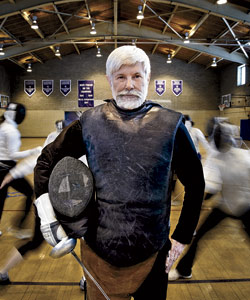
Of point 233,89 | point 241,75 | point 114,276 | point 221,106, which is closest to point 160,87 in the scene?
point 221,106

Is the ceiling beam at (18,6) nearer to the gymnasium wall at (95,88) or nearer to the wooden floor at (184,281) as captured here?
the gymnasium wall at (95,88)

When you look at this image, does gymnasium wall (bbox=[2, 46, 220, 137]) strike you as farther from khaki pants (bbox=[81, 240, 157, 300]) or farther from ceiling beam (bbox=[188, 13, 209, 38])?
khaki pants (bbox=[81, 240, 157, 300])

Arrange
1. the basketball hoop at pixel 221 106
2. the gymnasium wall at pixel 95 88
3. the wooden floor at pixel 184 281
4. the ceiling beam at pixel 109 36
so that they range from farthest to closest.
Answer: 1. the gymnasium wall at pixel 95 88
2. the basketball hoop at pixel 221 106
3. the ceiling beam at pixel 109 36
4. the wooden floor at pixel 184 281

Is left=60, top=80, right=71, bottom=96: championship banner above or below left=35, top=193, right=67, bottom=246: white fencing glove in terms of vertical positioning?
above

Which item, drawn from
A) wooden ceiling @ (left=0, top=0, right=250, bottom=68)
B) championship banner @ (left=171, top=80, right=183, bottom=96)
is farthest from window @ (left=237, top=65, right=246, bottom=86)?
championship banner @ (left=171, top=80, right=183, bottom=96)

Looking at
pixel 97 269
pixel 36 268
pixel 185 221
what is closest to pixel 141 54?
pixel 185 221

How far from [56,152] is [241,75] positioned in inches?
792

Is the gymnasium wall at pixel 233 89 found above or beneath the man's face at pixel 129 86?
above

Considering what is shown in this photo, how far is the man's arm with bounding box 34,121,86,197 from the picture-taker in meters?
1.26

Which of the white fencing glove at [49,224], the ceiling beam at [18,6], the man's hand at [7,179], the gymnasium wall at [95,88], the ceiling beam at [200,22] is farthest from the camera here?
the gymnasium wall at [95,88]

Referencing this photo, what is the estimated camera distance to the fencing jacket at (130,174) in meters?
1.17

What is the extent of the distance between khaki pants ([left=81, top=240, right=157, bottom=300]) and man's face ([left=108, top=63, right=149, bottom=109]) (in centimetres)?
71

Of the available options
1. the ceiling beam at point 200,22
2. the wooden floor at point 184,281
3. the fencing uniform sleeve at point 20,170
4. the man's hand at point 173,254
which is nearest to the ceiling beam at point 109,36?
the ceiling beam at point 200,22

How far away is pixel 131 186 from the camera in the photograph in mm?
1163
